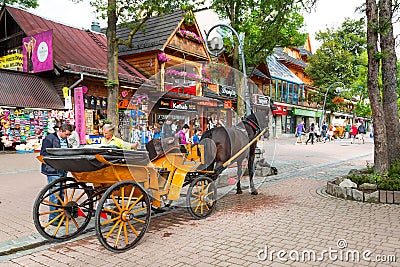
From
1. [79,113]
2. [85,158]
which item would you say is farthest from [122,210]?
[79,113]

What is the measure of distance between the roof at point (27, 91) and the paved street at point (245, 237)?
349 inches

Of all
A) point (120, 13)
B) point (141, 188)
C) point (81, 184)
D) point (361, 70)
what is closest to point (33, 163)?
point (120, 13)

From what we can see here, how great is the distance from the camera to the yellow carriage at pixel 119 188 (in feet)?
14.6

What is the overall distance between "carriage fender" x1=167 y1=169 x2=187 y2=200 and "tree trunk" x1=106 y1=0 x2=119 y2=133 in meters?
8.36

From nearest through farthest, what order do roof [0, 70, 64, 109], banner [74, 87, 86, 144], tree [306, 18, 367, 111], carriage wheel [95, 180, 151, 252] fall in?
1. carriage wheel [95, 180, 151, 252]
2. roof [0, 70, 64, 109]
3. banner [74, 87, 86, 144]
4. tree [306, 18, 367, 111]

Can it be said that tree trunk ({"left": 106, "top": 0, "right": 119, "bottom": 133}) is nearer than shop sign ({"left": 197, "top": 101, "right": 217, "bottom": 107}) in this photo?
No

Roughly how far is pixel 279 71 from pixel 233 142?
3339 centimetres

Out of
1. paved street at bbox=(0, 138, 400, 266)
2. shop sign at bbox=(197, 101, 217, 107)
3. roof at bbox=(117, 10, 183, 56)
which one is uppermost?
roof at bbox=(117, 10, 183, 56)

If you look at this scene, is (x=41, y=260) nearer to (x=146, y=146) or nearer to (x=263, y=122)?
(x=146, y=146)

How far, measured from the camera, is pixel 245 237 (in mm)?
5031

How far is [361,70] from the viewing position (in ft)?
123

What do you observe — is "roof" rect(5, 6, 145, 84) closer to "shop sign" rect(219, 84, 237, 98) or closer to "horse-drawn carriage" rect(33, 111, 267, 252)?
"shop sign" rect(219, 84, 237, 98)

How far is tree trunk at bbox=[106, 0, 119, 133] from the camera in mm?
13312

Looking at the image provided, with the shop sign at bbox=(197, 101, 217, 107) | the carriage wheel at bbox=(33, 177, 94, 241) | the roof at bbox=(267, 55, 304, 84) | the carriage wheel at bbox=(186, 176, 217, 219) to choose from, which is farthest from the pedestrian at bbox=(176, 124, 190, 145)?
the roof at bbox=(267, 55, 304, 84)
